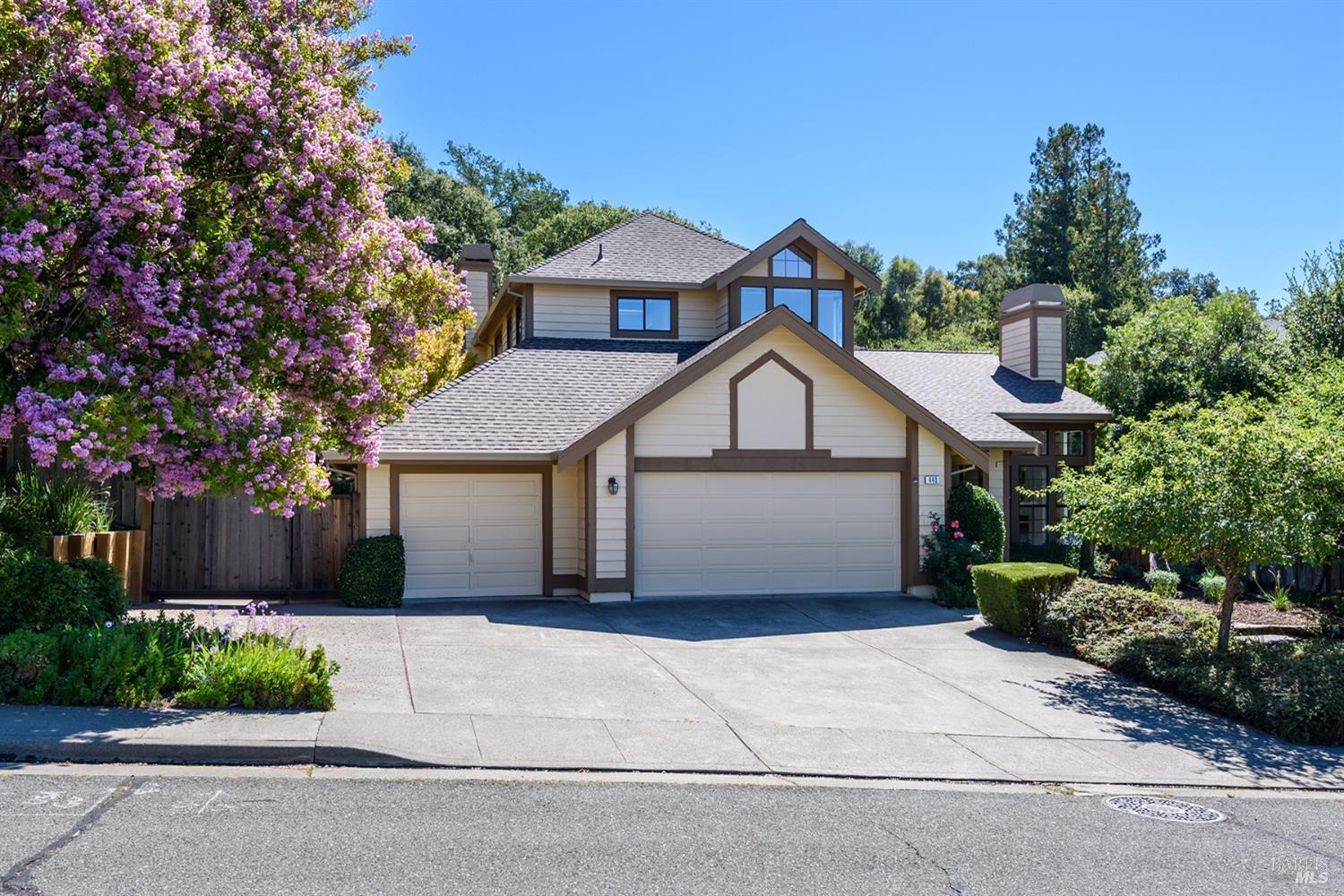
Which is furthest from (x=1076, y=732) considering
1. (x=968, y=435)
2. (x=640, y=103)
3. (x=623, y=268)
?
(x=640, y=103)

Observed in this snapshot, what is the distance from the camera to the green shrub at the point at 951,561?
704 inches

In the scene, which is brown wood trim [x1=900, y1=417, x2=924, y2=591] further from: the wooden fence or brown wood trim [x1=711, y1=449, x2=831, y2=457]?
the wooden fence

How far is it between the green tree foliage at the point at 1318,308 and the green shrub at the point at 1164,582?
17.7 feet

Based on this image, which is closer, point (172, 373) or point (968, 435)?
point (172, 373)

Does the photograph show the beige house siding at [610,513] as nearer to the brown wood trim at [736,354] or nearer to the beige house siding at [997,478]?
the brown wood trim at [736,354]

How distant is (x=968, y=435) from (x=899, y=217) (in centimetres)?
3890

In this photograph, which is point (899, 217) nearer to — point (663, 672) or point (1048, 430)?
point (1048, 430)

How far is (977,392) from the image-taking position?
24438 millimetres

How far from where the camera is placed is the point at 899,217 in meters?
56.9

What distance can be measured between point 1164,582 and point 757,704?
1230 cm

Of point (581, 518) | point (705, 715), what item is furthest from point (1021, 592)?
point (581, 518)

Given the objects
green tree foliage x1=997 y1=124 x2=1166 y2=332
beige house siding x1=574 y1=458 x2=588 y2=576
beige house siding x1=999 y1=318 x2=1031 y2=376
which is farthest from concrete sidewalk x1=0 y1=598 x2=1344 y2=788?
green tree foliage x1=997 y1=124 x2=1166 y2=332

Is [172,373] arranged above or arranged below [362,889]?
above

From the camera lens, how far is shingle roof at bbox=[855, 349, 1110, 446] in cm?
2152
